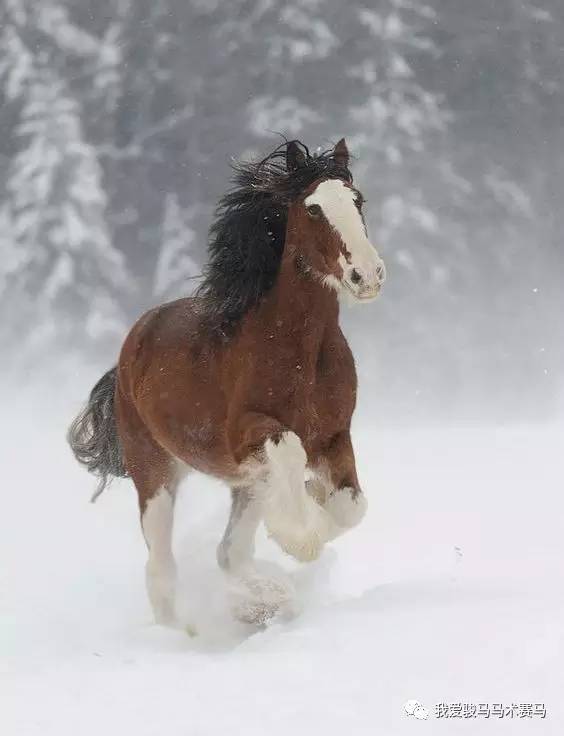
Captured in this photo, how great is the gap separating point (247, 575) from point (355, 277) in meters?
1.93

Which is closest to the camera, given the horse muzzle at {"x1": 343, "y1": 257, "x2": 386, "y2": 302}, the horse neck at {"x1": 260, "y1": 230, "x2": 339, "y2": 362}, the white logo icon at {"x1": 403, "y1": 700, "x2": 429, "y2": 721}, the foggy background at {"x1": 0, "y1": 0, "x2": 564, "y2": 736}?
the white logo icon at {"x1": 403, "y1": 700, "x2": 429, "y2": 721}

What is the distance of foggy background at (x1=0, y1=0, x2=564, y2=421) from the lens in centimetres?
1538

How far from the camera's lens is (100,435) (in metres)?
5.93

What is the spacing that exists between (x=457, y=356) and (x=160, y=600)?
1063 cm

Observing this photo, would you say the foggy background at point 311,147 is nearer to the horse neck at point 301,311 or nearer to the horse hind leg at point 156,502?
the horse hind leg at point 156,502

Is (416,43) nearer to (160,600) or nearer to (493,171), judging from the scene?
(493,171)


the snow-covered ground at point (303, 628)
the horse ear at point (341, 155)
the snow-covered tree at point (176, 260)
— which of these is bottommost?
the snow-covered ground at point (303, 628)

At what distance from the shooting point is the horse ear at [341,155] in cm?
457

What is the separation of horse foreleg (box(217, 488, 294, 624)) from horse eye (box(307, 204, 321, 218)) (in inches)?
54.3

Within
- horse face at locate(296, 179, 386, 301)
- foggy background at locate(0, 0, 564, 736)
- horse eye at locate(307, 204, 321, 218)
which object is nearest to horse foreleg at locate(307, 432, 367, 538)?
horse face at locate(296, 179, 386, 301)

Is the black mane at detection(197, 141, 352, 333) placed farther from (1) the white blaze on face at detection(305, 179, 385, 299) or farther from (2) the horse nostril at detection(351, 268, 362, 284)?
(2) the horse nostril at detection(351, 268, 362, 284)

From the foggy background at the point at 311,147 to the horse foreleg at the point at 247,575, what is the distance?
9799 mm

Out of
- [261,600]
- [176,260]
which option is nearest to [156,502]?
[261,600]

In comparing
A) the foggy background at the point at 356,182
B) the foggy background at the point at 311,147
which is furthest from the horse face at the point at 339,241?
the foggy background at the point at 311,147
